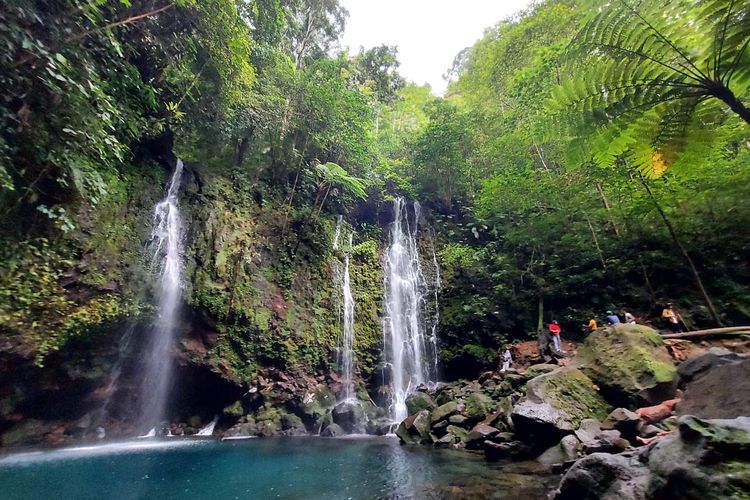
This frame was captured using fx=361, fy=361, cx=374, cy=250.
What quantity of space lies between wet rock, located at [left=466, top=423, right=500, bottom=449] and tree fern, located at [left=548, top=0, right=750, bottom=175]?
607 centimetres

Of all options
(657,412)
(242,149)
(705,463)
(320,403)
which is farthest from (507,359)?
(242,149)

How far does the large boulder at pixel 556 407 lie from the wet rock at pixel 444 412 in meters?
2.54

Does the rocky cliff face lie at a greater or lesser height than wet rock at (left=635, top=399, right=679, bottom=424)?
greater

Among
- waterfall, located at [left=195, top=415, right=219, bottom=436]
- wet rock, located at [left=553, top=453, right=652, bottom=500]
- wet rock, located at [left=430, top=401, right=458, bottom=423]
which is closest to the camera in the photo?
wet rock, located at [left=553, top=453, right=652, bottom=500]

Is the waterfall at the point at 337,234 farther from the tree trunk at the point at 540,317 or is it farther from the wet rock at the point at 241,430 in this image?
the tree trunk at the point at 540,317

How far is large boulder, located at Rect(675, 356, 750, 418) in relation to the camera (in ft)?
15.2

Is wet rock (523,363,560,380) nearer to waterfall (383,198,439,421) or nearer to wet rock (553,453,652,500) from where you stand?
waterfall (383,198,439,421)

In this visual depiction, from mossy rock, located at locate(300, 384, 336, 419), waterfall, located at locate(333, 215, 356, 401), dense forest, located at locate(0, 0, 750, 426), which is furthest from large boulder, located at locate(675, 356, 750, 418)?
waterfall, located at locate(333, 215, 356, 401)

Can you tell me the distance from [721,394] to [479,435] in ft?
14.4

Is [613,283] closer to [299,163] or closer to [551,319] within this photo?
[551,319]

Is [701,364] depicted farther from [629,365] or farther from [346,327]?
[346,327]

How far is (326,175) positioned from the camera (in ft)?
48.2

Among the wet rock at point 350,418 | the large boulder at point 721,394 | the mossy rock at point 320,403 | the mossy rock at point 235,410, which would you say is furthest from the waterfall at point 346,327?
the large boulder at point 721,394

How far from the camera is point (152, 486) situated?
5797mm
